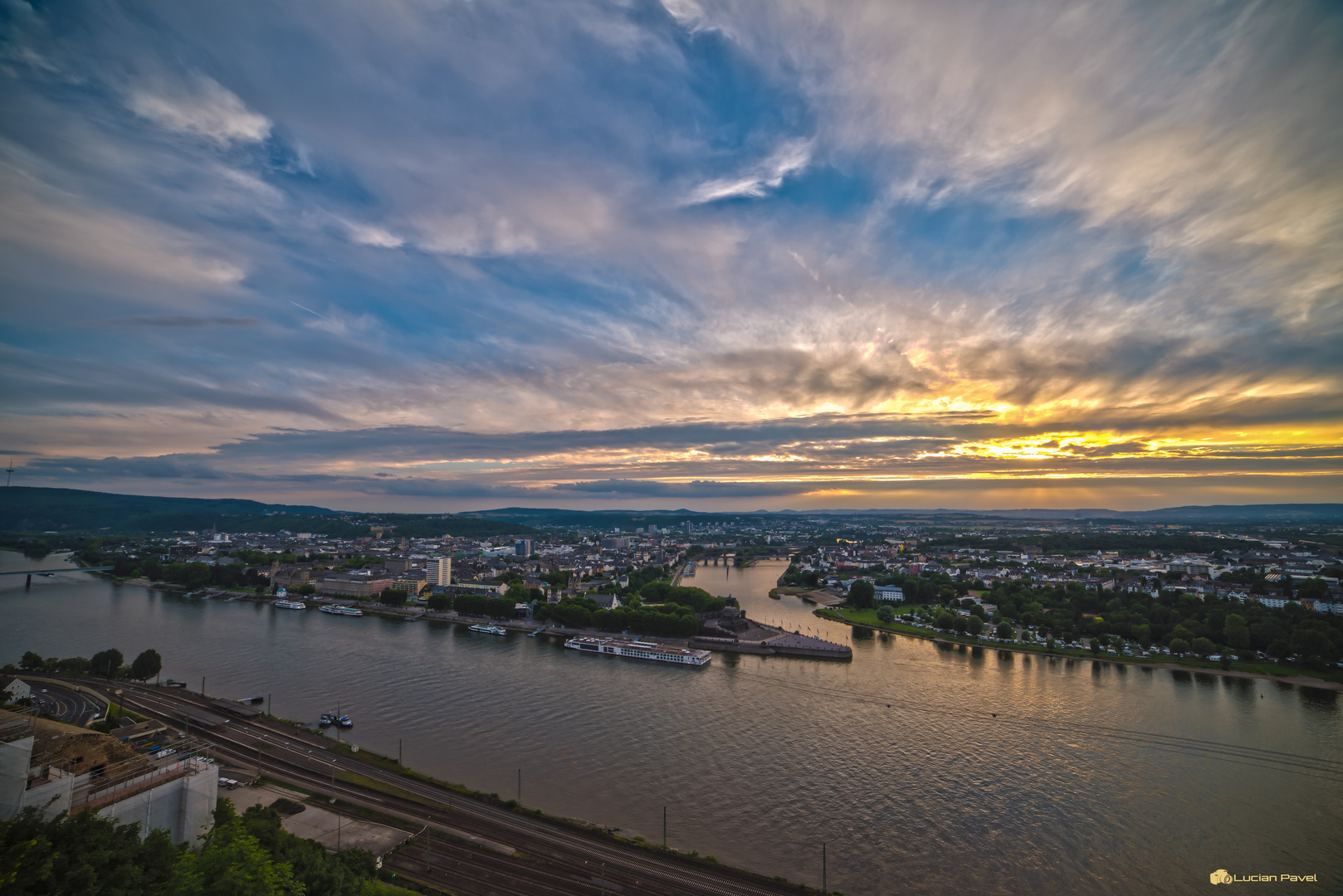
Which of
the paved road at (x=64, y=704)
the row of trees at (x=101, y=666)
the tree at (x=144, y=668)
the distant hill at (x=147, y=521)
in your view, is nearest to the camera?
the paved road at (x=64, y=704)

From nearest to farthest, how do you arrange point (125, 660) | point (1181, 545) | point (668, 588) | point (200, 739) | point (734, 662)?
point (200, 739) → point (125, 660) → point (734, 662) → point (668, 588) → point (1181, 545)

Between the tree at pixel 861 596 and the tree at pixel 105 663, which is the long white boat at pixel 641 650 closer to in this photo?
the tree at pixel 861 596

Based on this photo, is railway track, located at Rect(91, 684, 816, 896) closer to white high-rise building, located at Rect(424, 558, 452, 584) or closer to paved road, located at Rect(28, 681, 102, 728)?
paved road, located at Rect(28, 681, 102, 728)

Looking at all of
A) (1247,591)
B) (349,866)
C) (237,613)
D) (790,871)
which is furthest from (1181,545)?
(237,613)

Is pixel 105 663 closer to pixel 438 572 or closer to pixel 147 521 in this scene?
pixel 438 572

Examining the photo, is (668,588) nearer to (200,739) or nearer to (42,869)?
(200,739)

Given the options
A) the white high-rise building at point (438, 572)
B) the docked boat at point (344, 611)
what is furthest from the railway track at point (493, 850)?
the white high-rise building at point (438, 572)
